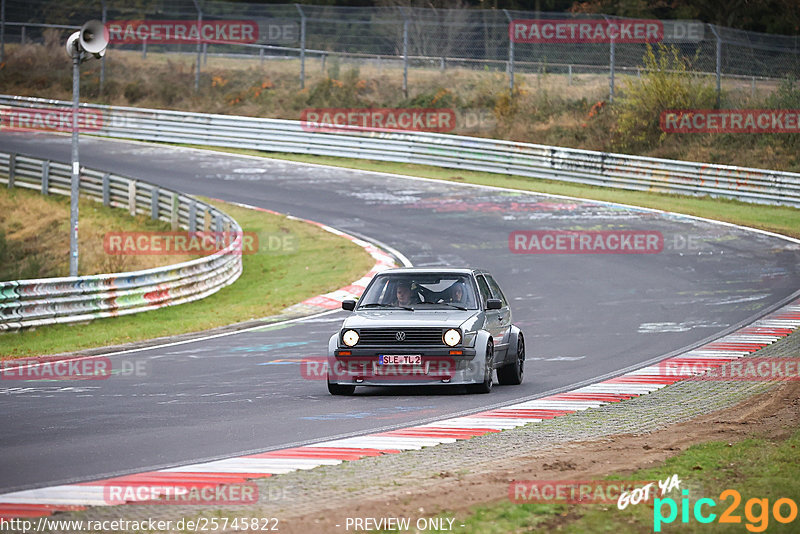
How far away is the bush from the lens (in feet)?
124

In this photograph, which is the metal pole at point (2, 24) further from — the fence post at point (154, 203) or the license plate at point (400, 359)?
the license plate at point (400, 359)

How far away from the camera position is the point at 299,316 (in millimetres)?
20672

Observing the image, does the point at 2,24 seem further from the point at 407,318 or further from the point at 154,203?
the point at 407,318

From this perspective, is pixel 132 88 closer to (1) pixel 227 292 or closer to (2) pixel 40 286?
(1) pixel 227 292

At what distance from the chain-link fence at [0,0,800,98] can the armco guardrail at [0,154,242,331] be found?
1129cm

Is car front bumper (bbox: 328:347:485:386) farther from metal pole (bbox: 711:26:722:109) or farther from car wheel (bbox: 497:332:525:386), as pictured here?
metal pole (bbox: 711:26:722:109)

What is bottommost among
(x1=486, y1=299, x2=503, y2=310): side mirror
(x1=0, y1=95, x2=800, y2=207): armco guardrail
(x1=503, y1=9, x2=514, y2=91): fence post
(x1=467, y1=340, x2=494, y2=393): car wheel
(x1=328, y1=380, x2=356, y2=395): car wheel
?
(x1=328, y1=380, x2=356, y2=395): car wheel

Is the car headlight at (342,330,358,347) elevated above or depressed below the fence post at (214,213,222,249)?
above

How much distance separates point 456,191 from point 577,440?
2552 centimetres

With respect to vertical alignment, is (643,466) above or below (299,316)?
above

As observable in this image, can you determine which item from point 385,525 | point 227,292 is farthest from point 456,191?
point 385,525

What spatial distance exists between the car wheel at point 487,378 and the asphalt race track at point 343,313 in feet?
0.69

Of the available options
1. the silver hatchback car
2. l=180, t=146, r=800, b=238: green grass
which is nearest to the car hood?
the silver hatchback car

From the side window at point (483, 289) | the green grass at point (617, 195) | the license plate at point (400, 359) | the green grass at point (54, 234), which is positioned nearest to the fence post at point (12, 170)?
the green grass at point (54, 234)
